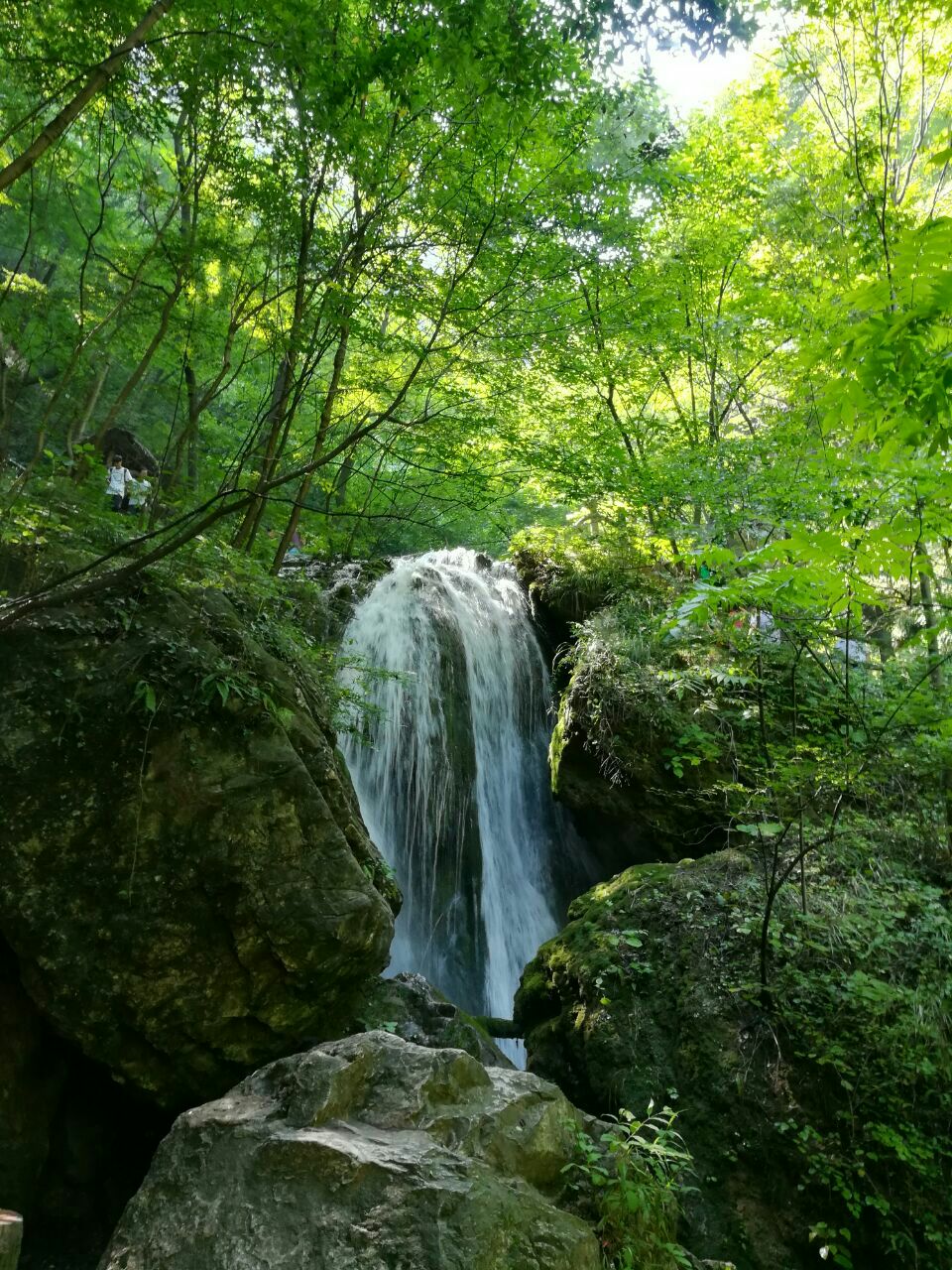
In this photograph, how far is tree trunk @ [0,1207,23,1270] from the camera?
1.67 metres

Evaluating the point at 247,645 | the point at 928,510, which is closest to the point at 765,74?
the point at 928,510

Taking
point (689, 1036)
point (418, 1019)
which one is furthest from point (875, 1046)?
point (418, 1019)

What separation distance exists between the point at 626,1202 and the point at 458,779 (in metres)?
5.84

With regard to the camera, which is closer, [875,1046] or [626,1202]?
[626,1202]

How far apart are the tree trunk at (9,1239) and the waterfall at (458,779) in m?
4.57

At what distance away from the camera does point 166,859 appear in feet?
12.8

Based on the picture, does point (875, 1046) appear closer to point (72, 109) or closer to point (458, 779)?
point (458, 779)

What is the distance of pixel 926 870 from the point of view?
5195mm

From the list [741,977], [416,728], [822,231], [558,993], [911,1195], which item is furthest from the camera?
[416,728]

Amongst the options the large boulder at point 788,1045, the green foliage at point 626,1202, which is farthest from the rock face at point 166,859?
the large boulder at point 788,1045

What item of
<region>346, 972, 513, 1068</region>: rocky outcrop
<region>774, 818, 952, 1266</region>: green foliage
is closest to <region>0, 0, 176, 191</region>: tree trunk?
<region>346, 972, 513, 1068</region>: rocky outcrop

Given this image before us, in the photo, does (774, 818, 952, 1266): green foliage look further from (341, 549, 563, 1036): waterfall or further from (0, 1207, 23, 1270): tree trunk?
(0, 1207, 23, 1270): tree trunk

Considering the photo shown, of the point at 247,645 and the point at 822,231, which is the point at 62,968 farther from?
the point at 822,231

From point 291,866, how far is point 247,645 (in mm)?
1496
